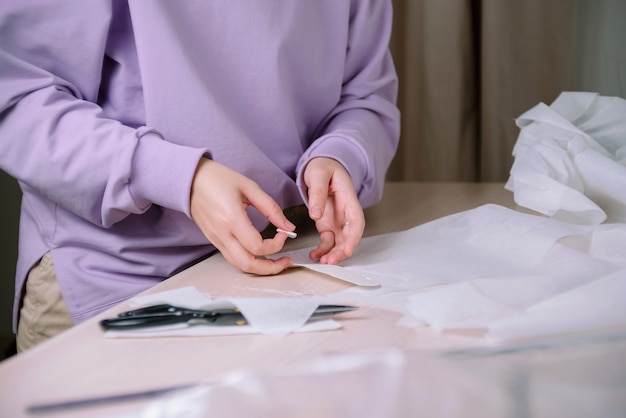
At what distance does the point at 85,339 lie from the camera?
0.51 metres

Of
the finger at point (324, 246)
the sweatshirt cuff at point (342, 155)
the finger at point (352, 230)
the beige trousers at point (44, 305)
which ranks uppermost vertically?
the sweatshirt cuff at point (342, 155)

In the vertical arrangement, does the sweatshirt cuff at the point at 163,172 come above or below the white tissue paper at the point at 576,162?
above

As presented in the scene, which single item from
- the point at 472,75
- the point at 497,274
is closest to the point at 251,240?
the point at 497,274

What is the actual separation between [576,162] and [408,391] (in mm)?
586

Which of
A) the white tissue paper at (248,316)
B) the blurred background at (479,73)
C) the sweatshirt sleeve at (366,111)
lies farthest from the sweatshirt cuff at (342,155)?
the blurred background at (479,73)

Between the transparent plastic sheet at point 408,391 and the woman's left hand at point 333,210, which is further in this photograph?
the woman's left hand at point 333,210

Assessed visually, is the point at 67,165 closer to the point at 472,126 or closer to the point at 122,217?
the point at 122,217

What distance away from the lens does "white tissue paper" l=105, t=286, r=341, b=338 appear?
0.51 m

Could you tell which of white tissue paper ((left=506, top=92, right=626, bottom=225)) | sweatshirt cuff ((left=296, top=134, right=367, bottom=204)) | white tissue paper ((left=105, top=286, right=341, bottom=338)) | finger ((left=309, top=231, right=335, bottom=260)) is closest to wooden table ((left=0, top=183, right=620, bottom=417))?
white tissue paper ((left=105, top=286, right=341, bottom=338))

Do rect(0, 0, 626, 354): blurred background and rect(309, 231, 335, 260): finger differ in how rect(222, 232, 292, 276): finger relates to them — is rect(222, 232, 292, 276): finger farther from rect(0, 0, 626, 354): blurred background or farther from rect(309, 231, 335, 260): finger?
rect(0, 0, 626, 354): blurred background

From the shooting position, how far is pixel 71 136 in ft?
2.28

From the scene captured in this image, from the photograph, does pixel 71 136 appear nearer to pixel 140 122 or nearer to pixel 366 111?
pixel 140 122

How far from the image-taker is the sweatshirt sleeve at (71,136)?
69 cm

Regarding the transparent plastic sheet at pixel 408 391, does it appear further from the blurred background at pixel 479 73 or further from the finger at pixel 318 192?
the blurred background at pixel 479 73
